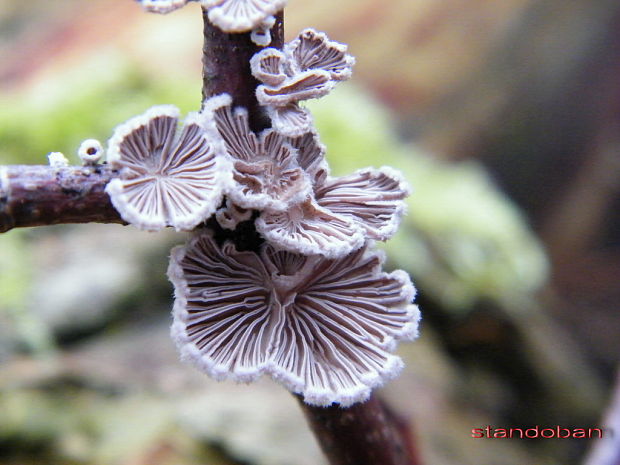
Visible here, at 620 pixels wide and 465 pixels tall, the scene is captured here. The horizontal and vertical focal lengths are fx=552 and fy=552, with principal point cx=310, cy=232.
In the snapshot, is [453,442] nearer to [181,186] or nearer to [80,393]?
[80,393]

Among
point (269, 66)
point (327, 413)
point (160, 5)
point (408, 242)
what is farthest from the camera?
point (408, 242)

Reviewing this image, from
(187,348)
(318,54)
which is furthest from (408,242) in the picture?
(187,348)

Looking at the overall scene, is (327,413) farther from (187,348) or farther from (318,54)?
(318,54)

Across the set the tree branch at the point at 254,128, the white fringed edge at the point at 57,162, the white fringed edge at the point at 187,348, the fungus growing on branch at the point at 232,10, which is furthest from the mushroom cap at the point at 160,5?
the white fringed edge at the point at 187,348

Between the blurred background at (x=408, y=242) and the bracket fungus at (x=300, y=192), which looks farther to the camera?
the blurred background at (x=408, y=242)

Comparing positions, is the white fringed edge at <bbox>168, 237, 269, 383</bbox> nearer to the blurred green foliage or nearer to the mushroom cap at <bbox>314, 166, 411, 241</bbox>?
the mushroom cap at <bbox>314, 166, 411, 241</bbox>

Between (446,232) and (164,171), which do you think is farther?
(446,232)

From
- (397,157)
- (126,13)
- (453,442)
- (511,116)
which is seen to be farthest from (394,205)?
(511,116)

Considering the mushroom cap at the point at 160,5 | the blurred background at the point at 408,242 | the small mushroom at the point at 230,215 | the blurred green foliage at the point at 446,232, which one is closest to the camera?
the mushroom cap at the point at 160,5

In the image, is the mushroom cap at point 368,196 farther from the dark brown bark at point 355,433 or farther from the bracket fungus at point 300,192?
the dark brown bark at point 355,433
